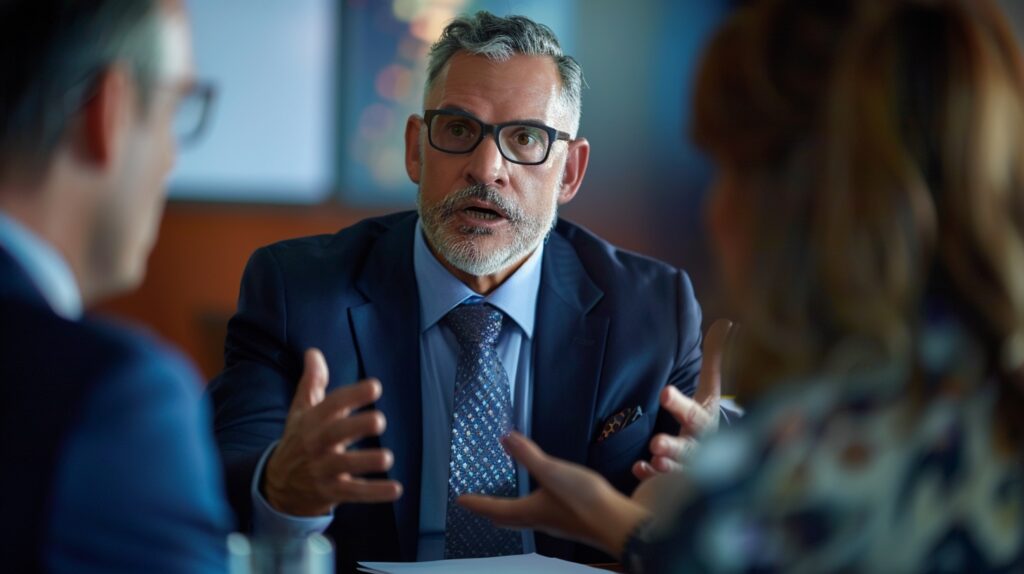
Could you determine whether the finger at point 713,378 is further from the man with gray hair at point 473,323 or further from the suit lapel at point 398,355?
the suit lapel at point 398,355

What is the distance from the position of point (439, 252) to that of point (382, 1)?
11.0 ft

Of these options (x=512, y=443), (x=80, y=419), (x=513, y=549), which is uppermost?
(x=80, y=419)

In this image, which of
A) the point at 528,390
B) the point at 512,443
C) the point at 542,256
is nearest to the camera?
the point at 512,443

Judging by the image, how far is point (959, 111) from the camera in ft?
3.50

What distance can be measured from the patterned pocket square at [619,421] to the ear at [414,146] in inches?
27.9

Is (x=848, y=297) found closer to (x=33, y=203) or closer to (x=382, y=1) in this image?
(x=33, y=203)

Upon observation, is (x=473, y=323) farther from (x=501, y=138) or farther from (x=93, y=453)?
(x=93, y=453)

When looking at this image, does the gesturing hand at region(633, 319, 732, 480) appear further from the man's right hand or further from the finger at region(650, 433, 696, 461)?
the man's right hand

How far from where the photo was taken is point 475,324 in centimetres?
233

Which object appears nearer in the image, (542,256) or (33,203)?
(33,203)

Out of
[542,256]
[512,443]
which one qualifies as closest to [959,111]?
[512,443]

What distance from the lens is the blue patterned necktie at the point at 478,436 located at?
215 cm

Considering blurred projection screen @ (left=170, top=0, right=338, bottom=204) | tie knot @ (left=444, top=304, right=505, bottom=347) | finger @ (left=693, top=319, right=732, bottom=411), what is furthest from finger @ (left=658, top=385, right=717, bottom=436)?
blurred projection screen @ (left=170, top=0, right=338, bottom=204)

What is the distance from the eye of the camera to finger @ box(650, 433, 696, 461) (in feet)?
5.73
